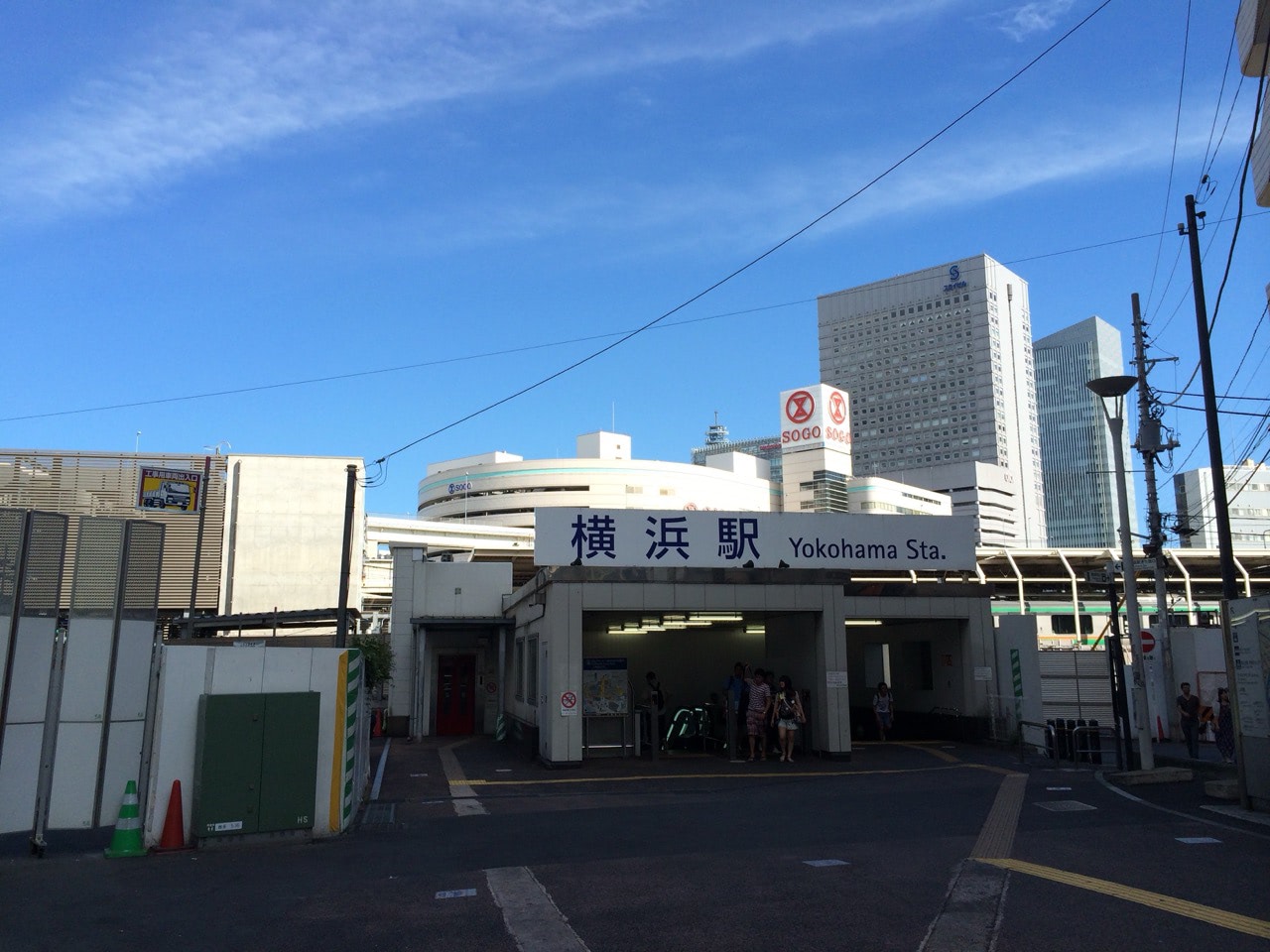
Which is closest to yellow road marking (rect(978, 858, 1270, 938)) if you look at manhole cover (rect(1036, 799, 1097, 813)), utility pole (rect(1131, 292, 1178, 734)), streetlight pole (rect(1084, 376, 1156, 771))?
manhole cover (rect(1036, 799, 1097, 813))

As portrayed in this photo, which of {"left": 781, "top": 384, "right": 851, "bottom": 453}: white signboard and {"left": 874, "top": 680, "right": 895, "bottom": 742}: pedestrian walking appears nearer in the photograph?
{"left": 874, "top": 680, "right": 895, "bottom": 742}: pedestrian walking

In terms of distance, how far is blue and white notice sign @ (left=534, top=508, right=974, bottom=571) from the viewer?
19562mm

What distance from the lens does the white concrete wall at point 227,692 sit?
1045 cm

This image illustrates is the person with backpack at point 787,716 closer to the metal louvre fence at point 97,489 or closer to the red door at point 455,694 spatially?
the red door at point 455,694

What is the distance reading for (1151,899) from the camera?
744cm

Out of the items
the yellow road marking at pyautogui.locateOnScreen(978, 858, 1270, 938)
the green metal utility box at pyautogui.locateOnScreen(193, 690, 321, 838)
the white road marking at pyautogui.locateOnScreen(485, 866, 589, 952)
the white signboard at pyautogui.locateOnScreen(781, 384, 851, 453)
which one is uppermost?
the white signboard at pyautogui.locateOnScreen(781, 384, 851, 453)

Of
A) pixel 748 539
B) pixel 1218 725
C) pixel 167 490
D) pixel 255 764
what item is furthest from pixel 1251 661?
pixel 167 490

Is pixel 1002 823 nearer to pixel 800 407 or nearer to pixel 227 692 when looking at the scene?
pixel 227 692

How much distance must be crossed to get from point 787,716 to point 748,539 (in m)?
3.83

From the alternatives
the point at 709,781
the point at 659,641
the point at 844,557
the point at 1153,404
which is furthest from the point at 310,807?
the point at 1153,404

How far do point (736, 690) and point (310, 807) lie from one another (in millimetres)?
10599

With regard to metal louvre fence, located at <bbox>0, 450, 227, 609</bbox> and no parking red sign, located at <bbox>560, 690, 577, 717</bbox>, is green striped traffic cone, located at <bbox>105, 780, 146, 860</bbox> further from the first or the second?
metal louvre fence, located at <bbox>0, 450, 227, 609</bbox>

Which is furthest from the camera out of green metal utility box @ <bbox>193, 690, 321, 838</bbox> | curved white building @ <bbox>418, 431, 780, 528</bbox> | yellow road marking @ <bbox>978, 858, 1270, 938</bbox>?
curved white building @ <bbox>418, 431, 780, 528</bbox>

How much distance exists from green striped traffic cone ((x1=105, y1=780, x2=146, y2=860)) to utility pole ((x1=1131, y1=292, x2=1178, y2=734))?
72.0ft
